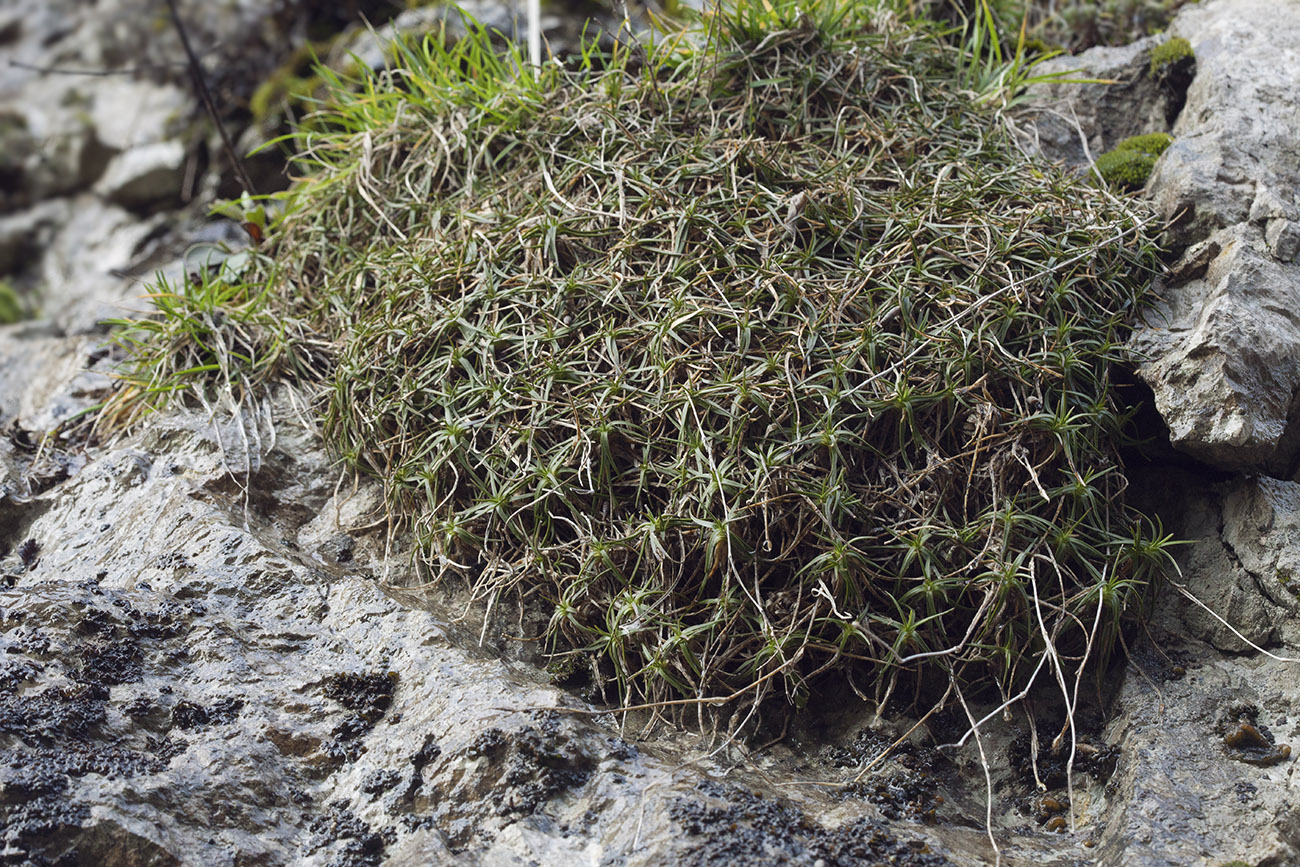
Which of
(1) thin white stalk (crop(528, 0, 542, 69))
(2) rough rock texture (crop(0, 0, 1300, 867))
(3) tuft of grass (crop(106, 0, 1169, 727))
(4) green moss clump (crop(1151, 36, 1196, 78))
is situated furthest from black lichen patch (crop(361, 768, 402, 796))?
(4) green moss clump (crop(1151, 36, 1196, 78))

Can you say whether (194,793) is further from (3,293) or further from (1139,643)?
(3,293)

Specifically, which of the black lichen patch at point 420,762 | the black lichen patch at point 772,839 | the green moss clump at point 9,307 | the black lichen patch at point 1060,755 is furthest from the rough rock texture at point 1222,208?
the green moss clump at point 9,307

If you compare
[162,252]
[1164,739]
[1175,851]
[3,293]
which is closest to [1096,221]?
[1164,739]

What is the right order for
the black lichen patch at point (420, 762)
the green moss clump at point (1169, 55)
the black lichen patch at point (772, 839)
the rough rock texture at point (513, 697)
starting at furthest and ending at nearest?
the green moss clump at point (1169, 55)
the black lichen patch at point (420, 762)
the rough rock texture at point (513, 697)
the black lichen patch at point (772, 839)

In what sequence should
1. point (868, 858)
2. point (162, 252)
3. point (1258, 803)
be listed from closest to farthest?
point (868, 858) < point (1258, 803) < point (162, 252)

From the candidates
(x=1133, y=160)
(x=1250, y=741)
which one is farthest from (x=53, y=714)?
(x=1133, y=160)

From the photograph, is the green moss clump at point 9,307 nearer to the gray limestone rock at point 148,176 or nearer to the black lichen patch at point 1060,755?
the gray limestone rock at point 148,176
